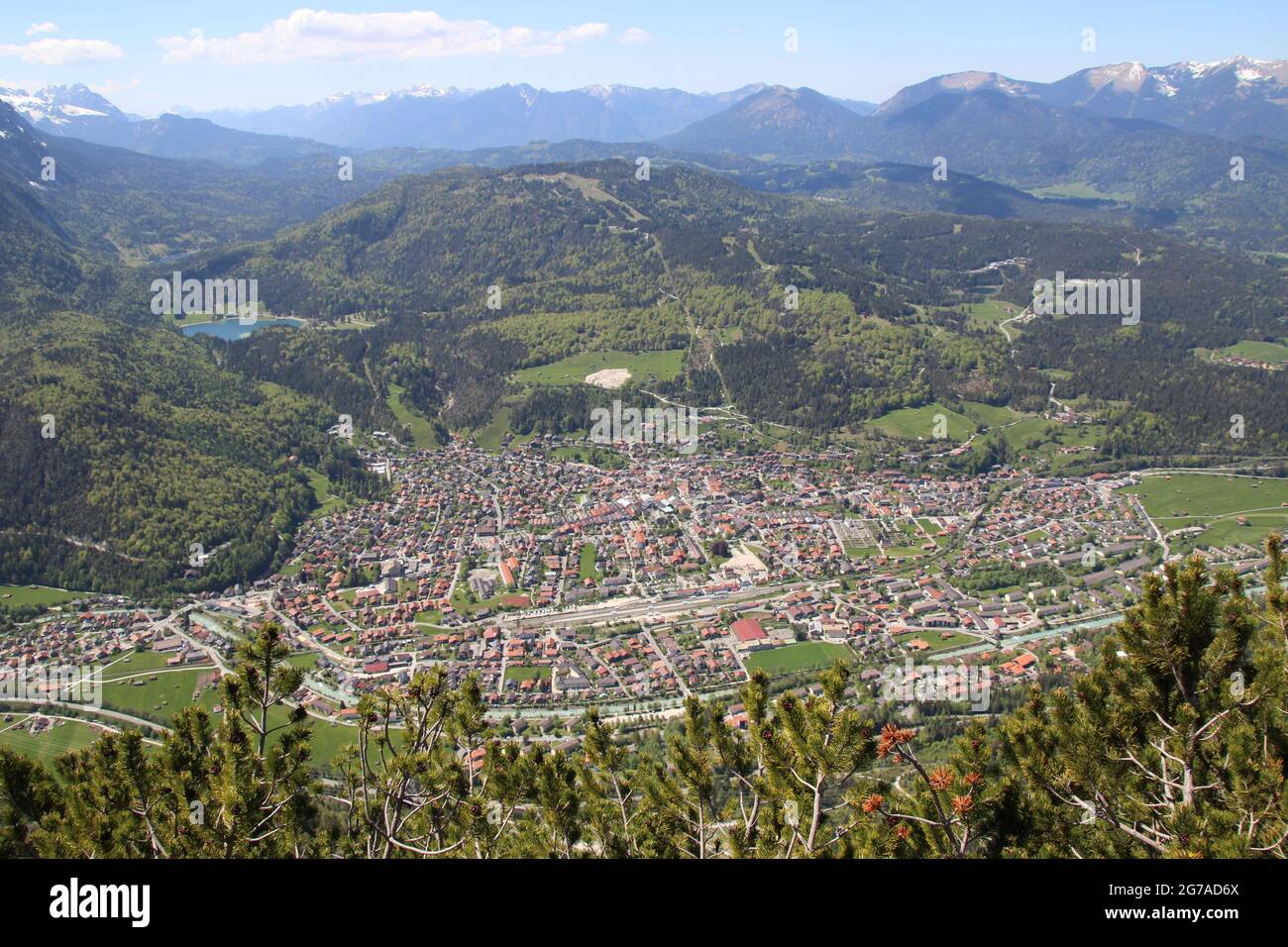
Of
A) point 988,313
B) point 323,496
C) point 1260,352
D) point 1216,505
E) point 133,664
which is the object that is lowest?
point 133,664

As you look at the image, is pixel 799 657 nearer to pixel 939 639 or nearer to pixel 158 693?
pixel 939 639

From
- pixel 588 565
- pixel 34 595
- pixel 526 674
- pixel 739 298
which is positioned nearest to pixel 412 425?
pixel 34 595

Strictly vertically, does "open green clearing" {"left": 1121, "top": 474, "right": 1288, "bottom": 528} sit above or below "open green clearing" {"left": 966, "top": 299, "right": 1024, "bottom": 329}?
below

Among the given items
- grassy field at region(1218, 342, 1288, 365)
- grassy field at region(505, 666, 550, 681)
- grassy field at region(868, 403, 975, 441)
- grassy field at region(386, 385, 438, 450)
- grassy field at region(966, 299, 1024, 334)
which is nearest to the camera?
grassy field at region(505, 666, 550, 681)

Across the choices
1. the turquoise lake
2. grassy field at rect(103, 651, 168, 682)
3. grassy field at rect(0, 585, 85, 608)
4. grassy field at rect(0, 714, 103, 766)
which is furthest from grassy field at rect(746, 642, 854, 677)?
the turquoise lake

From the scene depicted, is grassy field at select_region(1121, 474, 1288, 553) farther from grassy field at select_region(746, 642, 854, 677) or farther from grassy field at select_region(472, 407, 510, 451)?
grassy field at select_region(472, 407, 510, 451)

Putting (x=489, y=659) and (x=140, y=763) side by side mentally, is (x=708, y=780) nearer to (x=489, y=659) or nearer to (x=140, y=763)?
(x=140, y=763)
